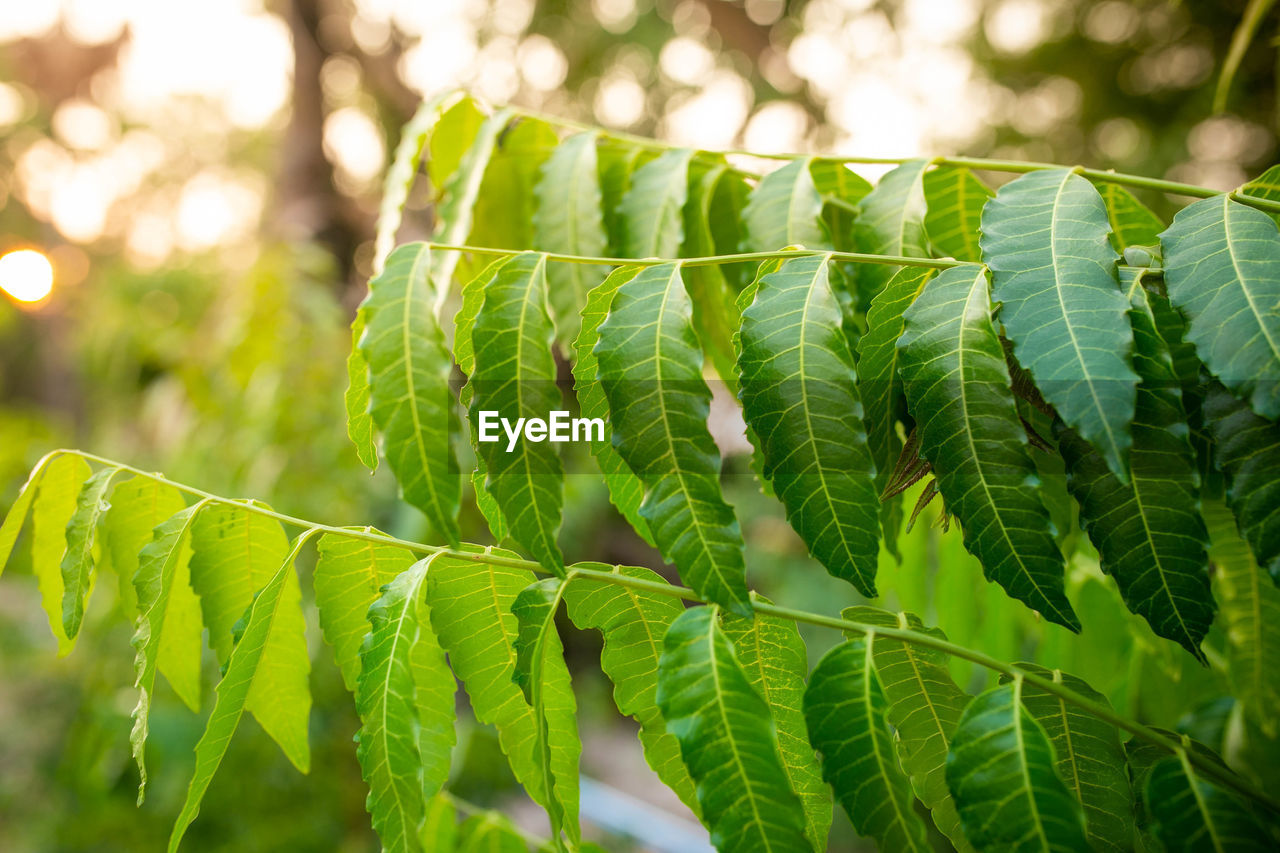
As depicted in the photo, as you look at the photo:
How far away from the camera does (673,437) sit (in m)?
0.44

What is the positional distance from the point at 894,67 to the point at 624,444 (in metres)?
3.84

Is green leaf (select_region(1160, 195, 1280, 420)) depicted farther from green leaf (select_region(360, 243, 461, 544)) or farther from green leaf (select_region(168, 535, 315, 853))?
green leaf (select_region(168, 535, 315, 853))

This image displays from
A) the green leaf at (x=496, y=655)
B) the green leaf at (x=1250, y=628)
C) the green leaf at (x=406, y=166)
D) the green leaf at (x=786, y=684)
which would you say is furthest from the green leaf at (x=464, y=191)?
the green leaf at (x=1250, y=628)

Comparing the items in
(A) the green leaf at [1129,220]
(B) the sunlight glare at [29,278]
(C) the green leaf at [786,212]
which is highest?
(B) the sunlight glare at [29,278]

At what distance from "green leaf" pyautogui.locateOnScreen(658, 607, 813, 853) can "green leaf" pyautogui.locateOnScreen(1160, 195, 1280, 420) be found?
277 millimetres

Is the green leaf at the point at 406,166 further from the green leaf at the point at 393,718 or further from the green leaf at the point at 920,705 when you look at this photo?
the green leaf at the point at 920,705

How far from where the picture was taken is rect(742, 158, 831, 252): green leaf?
632mm

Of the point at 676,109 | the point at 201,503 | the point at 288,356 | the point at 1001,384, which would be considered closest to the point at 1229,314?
the point at 1001,384

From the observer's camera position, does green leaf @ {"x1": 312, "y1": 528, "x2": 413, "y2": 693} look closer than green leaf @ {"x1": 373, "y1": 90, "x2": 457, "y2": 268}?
Yes

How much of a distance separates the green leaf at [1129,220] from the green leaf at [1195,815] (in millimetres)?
402

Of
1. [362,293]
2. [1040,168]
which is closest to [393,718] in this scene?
[1040,168]

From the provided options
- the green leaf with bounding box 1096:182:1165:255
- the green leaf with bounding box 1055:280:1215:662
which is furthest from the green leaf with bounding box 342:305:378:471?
the green leaf with bounding box 1096:182:1165:255

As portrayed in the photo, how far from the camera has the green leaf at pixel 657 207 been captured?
69 cm

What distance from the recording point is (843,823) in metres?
3.23
